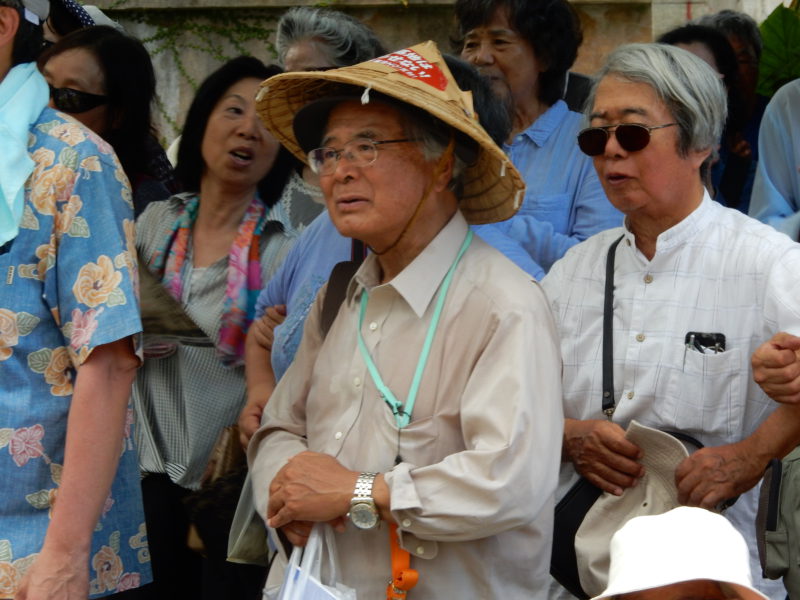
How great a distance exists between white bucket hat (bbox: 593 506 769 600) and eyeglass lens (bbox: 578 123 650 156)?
134 centimetres

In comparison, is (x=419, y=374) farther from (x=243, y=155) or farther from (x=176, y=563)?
(x=243, y=155)

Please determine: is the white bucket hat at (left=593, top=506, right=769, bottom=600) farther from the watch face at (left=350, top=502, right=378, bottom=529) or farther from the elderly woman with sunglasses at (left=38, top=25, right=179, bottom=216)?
the elderly woman with sunglasses at (left=38, top=25, right=179, bottom=216)

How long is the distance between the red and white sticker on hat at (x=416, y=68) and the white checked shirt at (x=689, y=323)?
80 centimetres

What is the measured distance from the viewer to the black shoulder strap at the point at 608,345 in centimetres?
318

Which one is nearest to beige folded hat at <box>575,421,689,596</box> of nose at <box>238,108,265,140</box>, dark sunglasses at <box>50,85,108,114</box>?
nose at <box>238,108,265,140</box>

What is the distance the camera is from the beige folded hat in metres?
2.96

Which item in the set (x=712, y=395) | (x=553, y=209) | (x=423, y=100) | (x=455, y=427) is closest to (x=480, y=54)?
(x=553, y=209)

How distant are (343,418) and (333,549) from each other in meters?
0.32

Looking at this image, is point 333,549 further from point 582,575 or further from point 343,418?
point 582,575

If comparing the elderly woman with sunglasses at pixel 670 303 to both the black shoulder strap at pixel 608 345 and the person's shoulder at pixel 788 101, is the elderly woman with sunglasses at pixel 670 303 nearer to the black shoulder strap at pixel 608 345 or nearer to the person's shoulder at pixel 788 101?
the black shoulder strap at pixel 608 345

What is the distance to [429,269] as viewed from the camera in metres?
2.85

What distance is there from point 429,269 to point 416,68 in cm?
53

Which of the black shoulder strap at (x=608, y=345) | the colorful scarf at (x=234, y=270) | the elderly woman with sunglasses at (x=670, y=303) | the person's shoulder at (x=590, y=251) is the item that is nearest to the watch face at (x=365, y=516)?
the elderly woman with sunglasses at (x=670, y=303)

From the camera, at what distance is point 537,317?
107 inches
